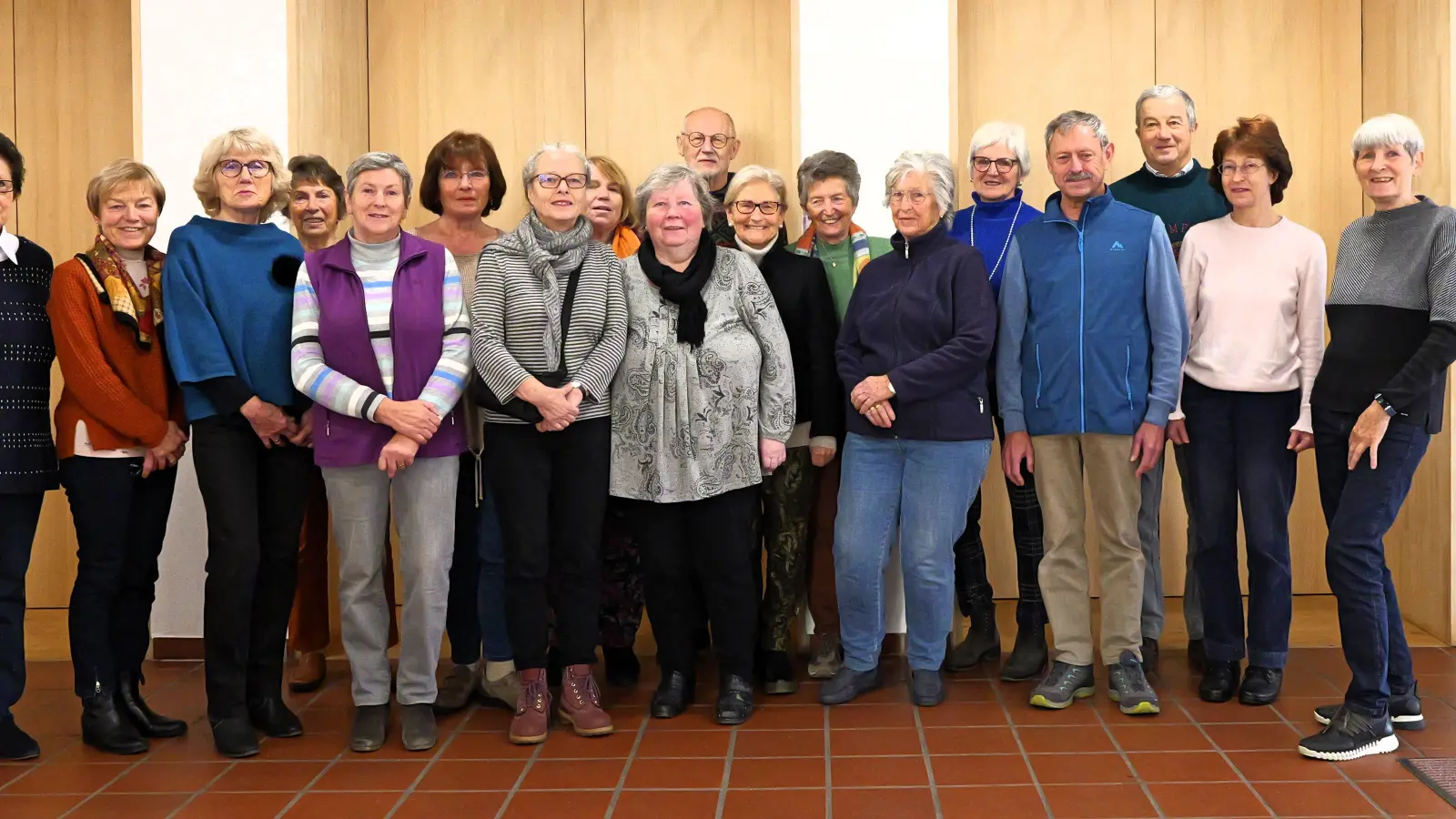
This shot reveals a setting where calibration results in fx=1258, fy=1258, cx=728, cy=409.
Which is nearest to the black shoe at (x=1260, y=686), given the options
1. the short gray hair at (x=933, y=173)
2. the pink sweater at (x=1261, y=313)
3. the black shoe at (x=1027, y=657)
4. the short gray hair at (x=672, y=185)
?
the black shoe at (x=1027, y=657)

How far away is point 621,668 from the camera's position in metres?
3.98

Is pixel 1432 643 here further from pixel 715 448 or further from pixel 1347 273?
pixel 715 448

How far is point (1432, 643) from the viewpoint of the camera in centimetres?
429

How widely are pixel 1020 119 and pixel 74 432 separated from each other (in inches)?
142

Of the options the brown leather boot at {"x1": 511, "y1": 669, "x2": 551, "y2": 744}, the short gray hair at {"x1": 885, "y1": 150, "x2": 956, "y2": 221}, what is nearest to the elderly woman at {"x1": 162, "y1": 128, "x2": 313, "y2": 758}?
the brown leather boot at {"x1": 511, "y1": 669, "x2": 551, "y2": 744}

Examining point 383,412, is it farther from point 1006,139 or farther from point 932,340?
point 1006,139

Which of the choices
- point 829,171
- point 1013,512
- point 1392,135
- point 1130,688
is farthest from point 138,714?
point 1392,135

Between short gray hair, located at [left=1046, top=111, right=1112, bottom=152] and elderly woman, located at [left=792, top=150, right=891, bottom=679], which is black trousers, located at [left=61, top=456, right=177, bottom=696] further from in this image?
short gray hair, located at [left=1046, top=111, right=1112, bottom=152]

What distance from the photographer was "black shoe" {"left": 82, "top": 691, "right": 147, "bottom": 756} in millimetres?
3365

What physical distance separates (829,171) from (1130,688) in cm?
174

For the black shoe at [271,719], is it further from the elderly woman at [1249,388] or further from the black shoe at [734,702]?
the elderly woman at [1249,388]

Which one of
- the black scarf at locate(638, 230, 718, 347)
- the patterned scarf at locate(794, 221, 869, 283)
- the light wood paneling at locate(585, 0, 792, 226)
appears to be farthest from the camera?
the light wood paneling at locate(585, 0, 792, 226)

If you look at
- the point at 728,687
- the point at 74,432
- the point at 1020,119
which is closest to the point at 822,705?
the point at 728,687

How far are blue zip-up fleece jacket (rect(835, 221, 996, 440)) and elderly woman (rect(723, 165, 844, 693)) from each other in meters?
0.14
